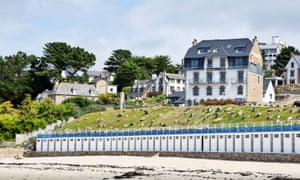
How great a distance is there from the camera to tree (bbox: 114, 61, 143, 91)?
115 m

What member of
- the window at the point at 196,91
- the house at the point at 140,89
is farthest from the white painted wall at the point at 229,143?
the house at the point at 140,89

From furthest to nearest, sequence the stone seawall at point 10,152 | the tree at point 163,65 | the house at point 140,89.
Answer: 1. the tree at point 163,65
2. the house at point 140,89
3. the stone seawall at point 10,152

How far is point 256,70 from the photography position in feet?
270

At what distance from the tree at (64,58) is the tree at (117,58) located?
661 inches

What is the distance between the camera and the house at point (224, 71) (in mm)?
80000

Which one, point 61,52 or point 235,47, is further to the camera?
point 61,52

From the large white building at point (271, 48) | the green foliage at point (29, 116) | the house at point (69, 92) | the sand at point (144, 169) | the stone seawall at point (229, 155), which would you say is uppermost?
the large white building at point (271, 48)

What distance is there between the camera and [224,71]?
8119 cm

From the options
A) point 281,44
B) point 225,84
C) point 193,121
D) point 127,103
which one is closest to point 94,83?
point 127,103

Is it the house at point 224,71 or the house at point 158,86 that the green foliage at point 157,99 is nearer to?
the house at point 158,86

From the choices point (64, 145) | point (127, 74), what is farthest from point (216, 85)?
point (127, 74)

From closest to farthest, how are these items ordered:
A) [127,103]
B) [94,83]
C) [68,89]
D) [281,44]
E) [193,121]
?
[193,121] < [127,103] < [68,89] < [94,83] < [281,44]

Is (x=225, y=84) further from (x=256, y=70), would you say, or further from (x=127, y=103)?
(x=127, y=103)

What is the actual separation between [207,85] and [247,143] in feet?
101
